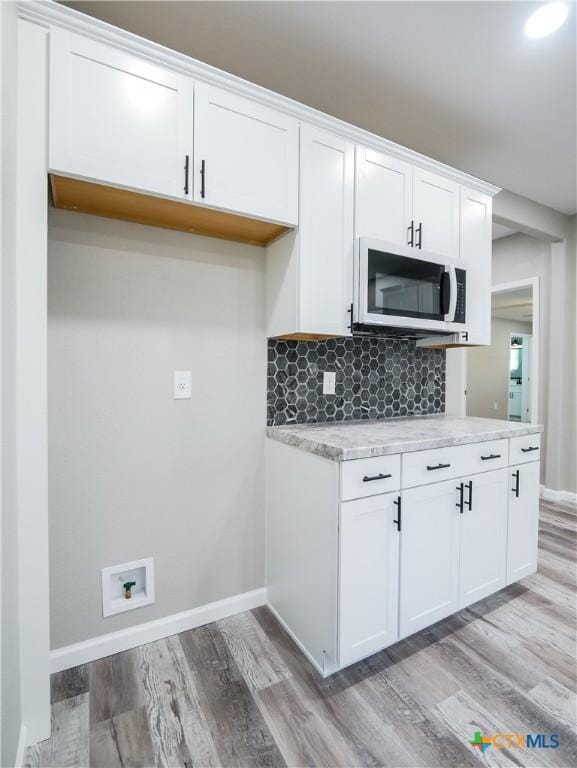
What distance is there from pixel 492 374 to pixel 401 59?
627 cm

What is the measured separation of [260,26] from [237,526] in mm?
2230

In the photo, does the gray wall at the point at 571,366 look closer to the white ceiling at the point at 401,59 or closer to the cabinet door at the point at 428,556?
the white ceiling at the point at 401,59

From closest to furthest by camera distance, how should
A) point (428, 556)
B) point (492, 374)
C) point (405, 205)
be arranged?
point (428, 556) < point (405, 205) < point (492, 374)

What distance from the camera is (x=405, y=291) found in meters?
1.93

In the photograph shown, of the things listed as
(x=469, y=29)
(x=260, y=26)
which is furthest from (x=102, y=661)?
(x=469, y=29)

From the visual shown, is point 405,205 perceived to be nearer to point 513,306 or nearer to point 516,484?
point 516,484

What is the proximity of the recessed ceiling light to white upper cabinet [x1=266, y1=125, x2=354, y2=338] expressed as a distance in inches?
32.2

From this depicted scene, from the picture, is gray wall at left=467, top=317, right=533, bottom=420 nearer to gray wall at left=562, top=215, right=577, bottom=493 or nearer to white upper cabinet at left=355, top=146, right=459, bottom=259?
gray wall at left=562, top=215, right=577, bottom=493

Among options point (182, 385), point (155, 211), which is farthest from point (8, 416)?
point (155, 211)

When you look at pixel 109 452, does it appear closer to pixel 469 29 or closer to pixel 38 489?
pixel 38 489

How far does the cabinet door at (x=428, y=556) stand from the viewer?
1.67 meters

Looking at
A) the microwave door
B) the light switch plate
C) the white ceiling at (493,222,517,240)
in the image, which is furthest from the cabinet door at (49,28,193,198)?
the white ceiling at (493,222,517,240)

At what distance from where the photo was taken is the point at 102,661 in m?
1.64

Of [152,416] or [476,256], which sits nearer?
[152,416]
